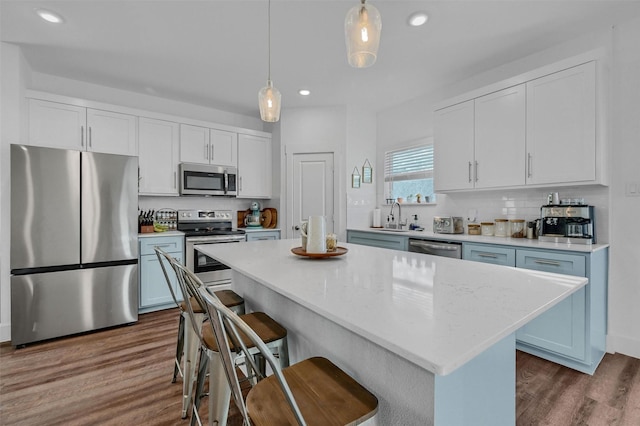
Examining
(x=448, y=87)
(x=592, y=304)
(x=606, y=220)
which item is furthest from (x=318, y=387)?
(x=448, y=87)

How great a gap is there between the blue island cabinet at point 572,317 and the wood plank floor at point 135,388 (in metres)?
0.10

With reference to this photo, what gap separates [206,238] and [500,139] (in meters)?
3.37

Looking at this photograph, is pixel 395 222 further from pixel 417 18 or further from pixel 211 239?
pixel 417 18

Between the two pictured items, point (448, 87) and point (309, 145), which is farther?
point (309, 145)

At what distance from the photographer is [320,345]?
1315 mm

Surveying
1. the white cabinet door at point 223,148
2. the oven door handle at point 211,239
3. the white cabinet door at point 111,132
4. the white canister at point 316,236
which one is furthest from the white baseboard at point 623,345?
the white cabinet door at point 111,132

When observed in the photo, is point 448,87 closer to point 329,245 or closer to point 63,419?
point 329,245

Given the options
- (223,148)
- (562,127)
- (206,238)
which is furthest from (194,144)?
(562,127)

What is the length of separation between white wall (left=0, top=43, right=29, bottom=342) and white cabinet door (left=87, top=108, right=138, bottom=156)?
622 mm

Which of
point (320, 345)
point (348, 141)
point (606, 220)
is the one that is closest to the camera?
point (320, 345)

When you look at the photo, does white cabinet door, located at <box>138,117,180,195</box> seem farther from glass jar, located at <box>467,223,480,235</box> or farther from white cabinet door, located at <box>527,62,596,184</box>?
white cabinet door, located at <box>527,62,596,184</box>

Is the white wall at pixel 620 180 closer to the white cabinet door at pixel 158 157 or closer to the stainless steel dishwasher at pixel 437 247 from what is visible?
the stainless steel dishwasher at pixel 437 247

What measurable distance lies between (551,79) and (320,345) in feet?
9.47

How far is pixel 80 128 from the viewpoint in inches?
131
